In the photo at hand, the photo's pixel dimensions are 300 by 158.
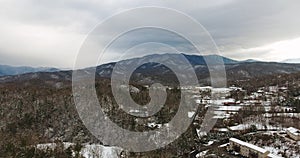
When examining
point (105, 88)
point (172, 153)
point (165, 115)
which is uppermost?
point (105, 88)

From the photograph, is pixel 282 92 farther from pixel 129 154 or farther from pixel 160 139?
pixel 129 154

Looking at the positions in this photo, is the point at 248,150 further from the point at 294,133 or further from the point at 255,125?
the point at 255,125

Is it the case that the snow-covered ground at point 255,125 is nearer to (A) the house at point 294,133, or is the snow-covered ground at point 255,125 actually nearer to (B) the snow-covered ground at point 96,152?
(A) the house at point 294,133

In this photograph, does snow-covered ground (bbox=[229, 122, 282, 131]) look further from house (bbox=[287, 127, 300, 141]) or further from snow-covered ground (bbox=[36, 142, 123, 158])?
snow-covered ground (bbox=[36, 142, 123, 158])

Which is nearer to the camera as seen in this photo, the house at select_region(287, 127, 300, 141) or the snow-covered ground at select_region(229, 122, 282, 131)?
the house at select_region(287, 127, 300, 141)

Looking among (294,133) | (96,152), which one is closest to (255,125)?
(294,133)

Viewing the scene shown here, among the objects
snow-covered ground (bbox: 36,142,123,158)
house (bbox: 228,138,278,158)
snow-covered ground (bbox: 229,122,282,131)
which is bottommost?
snow-covered ground (bbox: 36,142,123,158)

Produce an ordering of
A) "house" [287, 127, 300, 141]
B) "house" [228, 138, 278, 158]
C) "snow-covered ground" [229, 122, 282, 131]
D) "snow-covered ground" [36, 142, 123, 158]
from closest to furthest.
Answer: "house" [228, 138, 278, 158] → "snow-covered ground" [36, 142, 123, 158] → "house" [287, 127, 300, 141] → "snow-covered ground" [229, 122, 282, 131]

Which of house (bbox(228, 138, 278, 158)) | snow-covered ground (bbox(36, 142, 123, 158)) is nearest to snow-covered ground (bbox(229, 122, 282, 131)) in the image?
house (bbox(228, 138, 278, 158))

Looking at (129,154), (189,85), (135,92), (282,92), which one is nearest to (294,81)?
(282,92)
